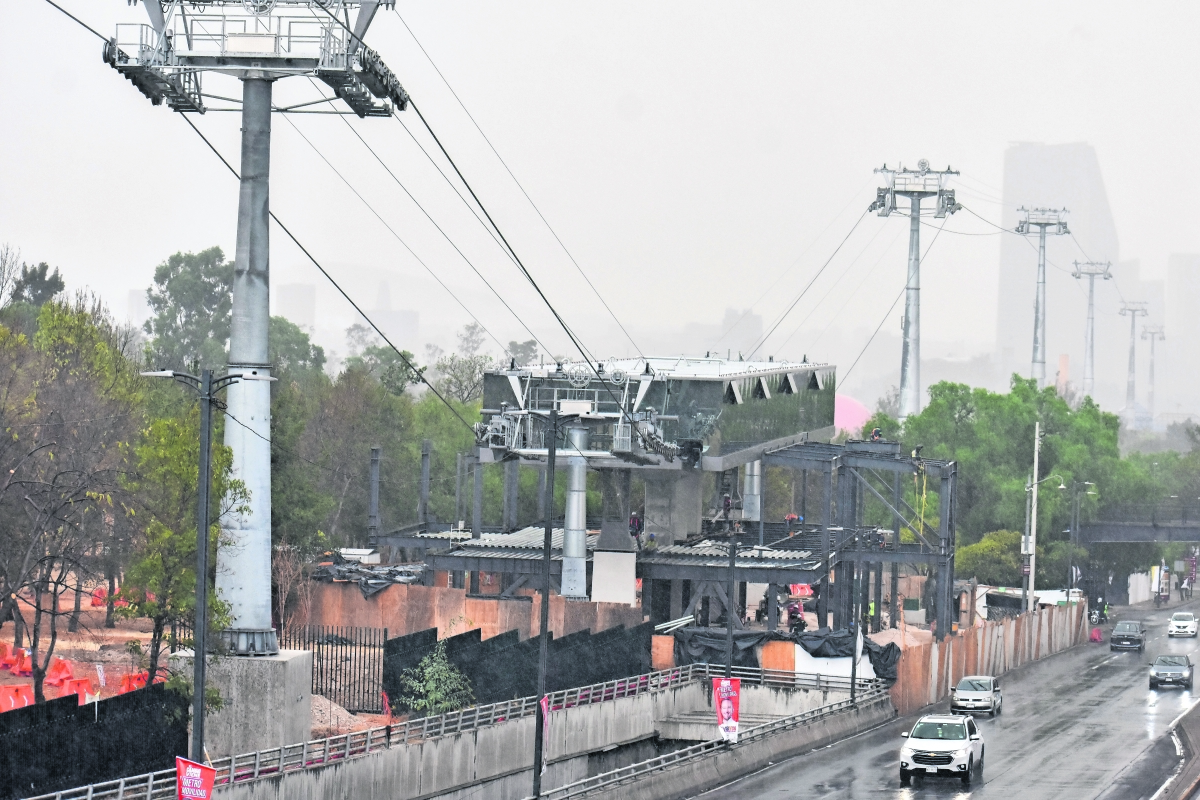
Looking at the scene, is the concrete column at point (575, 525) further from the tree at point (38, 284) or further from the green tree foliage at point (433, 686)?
the tree at point (38, 284)

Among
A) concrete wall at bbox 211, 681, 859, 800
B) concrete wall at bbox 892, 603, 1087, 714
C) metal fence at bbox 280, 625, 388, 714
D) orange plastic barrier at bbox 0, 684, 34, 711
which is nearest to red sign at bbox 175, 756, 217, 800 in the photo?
concrete wall at bbox 211, 681, 859, 800

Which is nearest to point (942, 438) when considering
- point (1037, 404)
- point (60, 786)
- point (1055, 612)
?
point (1037, 404)

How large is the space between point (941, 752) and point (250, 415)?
17.8m

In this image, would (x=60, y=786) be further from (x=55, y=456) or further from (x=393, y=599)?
(x=393, y=599)

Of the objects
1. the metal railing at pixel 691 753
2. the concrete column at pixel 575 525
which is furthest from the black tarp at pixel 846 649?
the concrete column at pixel 575 525

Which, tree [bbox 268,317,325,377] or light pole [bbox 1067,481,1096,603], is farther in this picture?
tree [bbox 268,317,325,377]

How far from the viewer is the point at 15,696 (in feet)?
137

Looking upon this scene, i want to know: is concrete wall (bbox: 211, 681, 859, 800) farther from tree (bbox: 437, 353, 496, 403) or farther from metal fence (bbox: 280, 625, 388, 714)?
tree (bbox: 437, 353, 496, 403)

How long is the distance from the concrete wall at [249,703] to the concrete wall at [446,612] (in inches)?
1068

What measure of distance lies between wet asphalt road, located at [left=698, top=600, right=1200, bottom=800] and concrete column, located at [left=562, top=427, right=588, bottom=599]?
14.2 metres

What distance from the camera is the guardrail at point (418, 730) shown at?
3025 centimetres

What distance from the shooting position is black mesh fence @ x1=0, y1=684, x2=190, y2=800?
28719mm

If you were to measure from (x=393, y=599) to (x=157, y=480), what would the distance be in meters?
28.2

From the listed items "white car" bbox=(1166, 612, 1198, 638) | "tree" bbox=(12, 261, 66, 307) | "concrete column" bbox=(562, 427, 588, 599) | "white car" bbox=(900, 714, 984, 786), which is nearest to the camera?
"white car" bbox=(900, 714, 984, 786)
